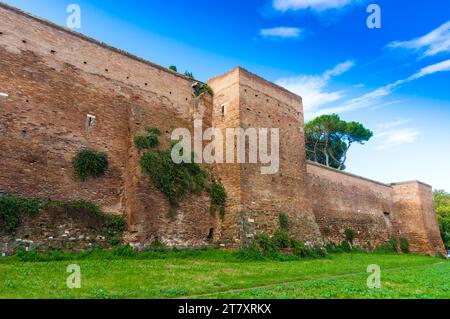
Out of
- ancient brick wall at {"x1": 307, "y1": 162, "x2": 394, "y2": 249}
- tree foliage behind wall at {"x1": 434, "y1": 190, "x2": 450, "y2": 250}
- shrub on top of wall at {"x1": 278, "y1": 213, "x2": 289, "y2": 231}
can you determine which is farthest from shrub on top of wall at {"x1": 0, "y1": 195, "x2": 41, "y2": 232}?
tree foliage behind wall at {"x1": 434, "y1": 190, "x2": 450, "y2": 250}

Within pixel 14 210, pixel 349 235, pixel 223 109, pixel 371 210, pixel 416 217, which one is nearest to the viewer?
pixel 14 210

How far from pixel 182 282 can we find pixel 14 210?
5519 millimetres

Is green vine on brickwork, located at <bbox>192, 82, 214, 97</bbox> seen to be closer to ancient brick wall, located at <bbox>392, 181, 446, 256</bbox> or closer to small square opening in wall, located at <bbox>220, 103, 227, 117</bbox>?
small square opening in wall, located at <bbox>220, 103, 227, 117</bbox>

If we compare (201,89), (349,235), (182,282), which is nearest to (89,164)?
(182,282)

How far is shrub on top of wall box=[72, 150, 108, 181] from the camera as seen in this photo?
37.9 feet

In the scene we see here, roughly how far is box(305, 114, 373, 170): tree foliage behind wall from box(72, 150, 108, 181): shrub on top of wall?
24.6 metres

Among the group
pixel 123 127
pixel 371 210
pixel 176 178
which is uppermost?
pixel 123 127

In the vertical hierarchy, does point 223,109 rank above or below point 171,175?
above

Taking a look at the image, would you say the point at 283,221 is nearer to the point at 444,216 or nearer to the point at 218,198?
the point at 218,198

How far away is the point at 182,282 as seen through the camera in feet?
24.6

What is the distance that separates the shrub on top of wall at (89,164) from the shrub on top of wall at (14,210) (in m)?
1.73

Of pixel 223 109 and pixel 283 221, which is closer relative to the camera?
pixel 283 221
